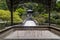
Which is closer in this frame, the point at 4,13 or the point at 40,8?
the point at 4,13

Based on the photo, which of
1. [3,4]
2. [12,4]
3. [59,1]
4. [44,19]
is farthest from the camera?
[59,1]

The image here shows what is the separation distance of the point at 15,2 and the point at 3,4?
801 inches

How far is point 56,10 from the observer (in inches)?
1216

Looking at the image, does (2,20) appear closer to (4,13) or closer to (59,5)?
(4,13)

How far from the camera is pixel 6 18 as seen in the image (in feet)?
81.3

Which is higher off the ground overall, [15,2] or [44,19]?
[15,2]

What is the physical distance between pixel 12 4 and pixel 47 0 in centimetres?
224

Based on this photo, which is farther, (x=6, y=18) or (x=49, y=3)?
(x=6, y=18)

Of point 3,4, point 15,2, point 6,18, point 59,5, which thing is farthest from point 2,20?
point 15,2

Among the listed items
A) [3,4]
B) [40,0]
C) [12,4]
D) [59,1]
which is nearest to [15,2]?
[12,4]

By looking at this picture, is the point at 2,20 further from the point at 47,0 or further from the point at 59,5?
the point at 47,0

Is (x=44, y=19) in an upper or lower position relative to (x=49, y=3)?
lower

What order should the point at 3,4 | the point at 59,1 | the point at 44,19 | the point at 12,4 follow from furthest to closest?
the point at 59,1, the point at 3,4, the point at 44,19, the point at 12,4

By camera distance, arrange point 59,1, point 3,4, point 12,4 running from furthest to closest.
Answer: point 59,1 → point 3,4 → point 12,4
